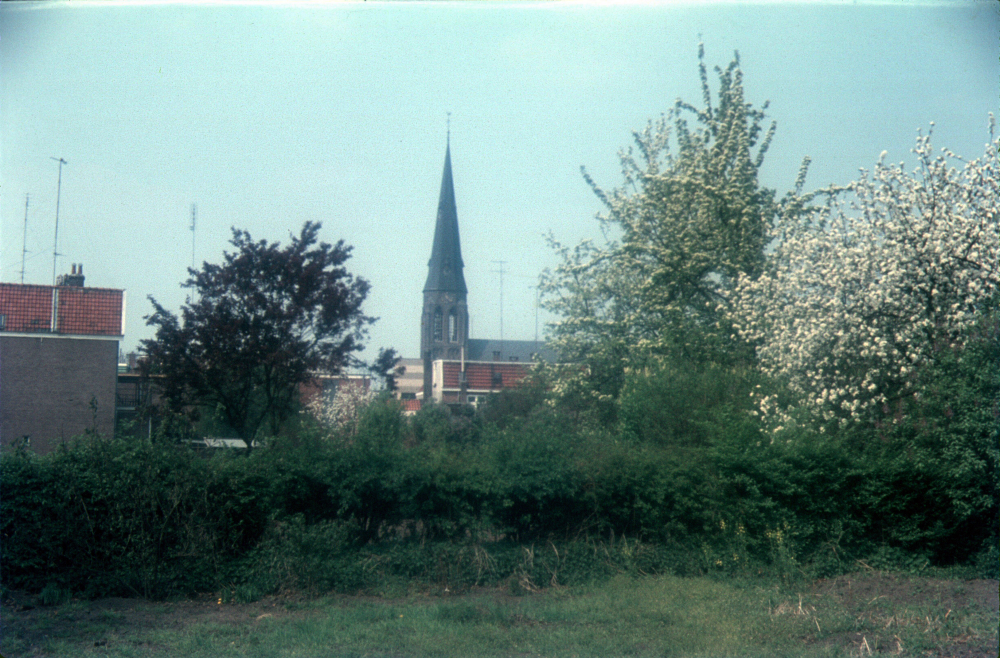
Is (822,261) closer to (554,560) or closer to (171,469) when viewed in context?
(554,560)

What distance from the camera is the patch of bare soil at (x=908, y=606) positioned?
7.17 m

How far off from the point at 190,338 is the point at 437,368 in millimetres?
53904

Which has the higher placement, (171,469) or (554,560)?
(171,469)

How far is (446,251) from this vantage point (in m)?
86.1

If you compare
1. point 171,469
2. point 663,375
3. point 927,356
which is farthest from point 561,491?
point 927,356

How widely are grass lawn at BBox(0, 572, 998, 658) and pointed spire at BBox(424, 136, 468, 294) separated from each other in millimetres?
64619

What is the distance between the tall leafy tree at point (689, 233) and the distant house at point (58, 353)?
20.2 m

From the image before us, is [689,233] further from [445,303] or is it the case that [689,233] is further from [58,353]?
[445,303]

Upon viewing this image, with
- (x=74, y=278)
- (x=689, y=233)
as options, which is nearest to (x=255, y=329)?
(x=689, y=233)

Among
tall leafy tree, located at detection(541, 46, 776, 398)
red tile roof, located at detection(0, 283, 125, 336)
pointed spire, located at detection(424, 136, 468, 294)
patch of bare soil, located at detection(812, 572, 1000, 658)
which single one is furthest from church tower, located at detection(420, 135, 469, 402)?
patch of bare soil, located at detection(812, 572, 1000, 658)

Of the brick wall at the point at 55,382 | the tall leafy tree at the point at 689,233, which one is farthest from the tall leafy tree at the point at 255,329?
the brick wall at the point at 55,382

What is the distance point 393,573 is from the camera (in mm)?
10305

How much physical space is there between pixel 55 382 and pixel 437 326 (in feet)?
206

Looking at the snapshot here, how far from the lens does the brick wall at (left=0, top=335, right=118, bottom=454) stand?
96.3ft
